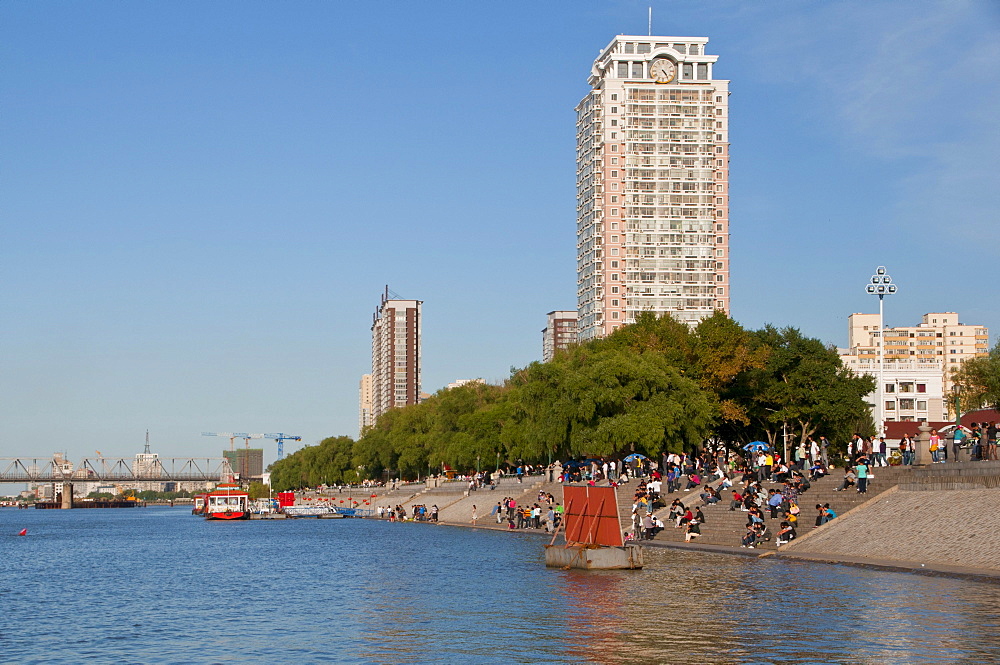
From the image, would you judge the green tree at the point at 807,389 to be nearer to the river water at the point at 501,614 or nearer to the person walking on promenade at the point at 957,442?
the person walking on promenade at the point at 957,442

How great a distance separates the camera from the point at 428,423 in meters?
157

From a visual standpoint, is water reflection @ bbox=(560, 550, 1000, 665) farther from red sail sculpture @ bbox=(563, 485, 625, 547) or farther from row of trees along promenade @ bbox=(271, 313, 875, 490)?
row of trees along promenade @ bbox=(271, 313, 875, 490)

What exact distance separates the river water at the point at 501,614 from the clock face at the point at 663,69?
131890 mm

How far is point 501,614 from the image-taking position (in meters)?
32.5

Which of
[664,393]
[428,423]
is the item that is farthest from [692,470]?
[428,423]

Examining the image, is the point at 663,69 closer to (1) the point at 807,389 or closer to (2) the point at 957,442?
(1) the point at 807,389

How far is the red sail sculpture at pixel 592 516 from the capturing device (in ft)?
136

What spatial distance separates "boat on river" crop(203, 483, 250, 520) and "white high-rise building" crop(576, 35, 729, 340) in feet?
185

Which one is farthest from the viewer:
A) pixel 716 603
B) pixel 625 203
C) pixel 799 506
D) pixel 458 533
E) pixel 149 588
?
pixel 625 203

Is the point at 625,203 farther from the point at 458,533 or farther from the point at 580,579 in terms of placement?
the point at 580,579

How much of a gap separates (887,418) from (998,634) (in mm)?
141172

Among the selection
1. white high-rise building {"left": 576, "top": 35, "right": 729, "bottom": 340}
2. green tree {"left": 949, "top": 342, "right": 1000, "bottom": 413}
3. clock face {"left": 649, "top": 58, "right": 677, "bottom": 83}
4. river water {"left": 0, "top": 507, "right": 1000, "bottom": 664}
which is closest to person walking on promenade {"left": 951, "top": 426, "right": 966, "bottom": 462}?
river water {"left": 0, "top": 507, "right": 1000, "bottom": 664}

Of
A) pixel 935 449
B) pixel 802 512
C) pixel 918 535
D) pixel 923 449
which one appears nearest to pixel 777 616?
pixel 918 535

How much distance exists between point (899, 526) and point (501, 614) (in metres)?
20.7
